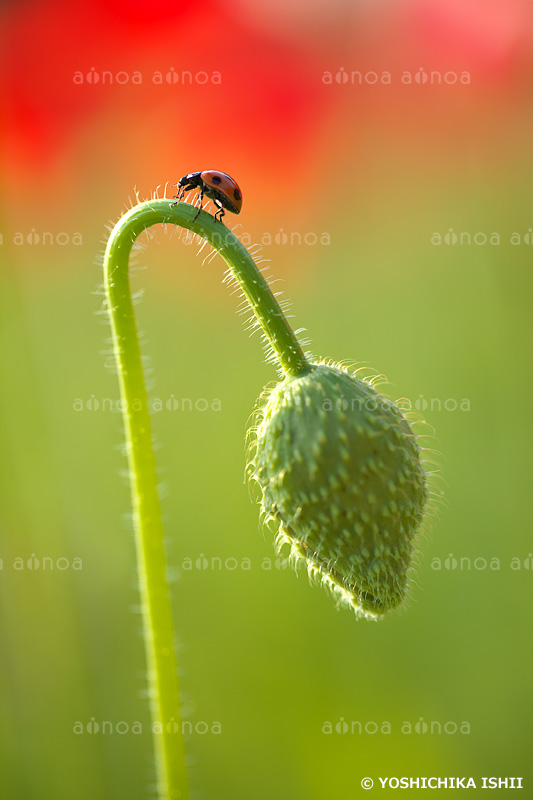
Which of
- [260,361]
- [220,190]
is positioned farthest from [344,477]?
[260,361]

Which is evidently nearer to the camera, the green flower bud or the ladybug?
the green flower bud

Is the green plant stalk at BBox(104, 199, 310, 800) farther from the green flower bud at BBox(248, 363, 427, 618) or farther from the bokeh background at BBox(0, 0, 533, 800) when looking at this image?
the bokeh background at BBox(0, 0, 533, 800)

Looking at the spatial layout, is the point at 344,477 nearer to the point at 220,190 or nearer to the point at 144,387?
the point at 144,387

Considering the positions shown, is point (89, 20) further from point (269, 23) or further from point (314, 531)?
point (314, 531)

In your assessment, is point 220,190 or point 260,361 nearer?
point 220,190

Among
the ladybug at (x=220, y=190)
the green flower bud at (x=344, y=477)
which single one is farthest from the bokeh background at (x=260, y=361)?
the green flower bud at (x=344, y=477)

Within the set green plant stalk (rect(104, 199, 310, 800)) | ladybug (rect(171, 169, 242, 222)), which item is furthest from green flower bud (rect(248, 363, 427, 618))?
ladybug (rect(171, 169, 242, 222))

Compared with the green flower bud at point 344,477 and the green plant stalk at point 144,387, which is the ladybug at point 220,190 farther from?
the green flower bud at point 344,477
